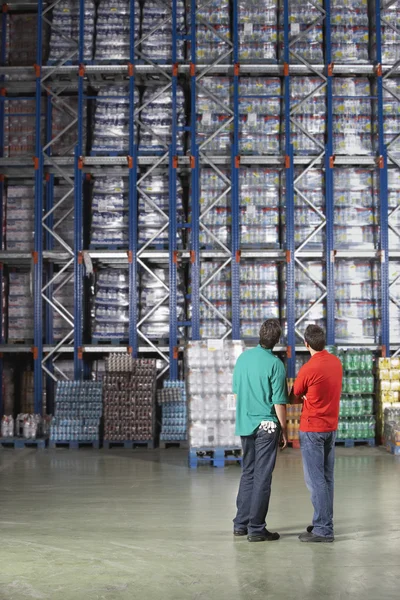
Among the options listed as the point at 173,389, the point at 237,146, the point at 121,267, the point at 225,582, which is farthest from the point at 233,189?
the point at 225,582

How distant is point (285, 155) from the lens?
44.8 ft

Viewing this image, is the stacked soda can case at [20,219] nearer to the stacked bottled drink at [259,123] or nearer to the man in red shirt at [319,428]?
the stacked bottled drink at [259,123]

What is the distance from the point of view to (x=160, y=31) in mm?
14383

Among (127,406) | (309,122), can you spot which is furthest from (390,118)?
(127,406)

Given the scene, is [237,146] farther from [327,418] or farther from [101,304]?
[327,418]

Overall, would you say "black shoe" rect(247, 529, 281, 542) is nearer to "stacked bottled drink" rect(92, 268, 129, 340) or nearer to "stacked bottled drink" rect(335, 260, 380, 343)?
"stacked bottled drink" rect(335, 260, 380, 343)

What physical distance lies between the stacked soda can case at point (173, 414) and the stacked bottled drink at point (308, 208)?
3.63 metres

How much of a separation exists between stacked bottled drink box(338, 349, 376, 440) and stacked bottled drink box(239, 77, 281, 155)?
424 centimetres

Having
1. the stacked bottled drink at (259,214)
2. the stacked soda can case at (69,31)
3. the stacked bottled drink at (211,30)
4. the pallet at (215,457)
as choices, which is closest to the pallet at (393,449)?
the pallet at (215,457)

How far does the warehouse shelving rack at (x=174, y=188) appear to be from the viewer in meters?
13.6

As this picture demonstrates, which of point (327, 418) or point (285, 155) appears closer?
point (327, 418)

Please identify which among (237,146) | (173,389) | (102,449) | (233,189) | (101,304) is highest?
(237,146)

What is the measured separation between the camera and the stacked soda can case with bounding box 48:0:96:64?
1427 centimetres

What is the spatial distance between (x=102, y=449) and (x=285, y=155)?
6367mm
